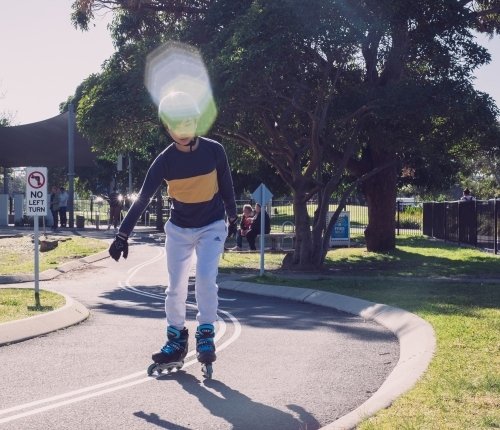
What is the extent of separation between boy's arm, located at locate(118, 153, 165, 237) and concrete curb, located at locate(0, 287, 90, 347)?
8.52 feet

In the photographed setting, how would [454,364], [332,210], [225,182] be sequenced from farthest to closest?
[332,210]
[225,182]
[454,364]

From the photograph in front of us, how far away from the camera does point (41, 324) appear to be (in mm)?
9352

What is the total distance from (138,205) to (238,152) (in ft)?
67.8

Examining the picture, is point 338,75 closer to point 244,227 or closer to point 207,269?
point 244,227

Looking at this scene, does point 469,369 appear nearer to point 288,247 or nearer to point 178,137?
point 178,137

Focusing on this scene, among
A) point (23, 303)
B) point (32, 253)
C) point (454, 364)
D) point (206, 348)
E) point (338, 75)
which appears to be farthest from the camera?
point (32, 253)

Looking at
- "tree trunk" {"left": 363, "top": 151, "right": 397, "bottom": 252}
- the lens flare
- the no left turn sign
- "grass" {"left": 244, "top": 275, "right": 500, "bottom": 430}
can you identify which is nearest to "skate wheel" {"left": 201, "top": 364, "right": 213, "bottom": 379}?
"grass" {"left": 244, "top": 275, "right": 500, "bottom": 430}

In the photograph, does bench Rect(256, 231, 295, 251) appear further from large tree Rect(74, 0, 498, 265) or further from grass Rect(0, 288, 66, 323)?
grass Rect(0, 288, 66, 323)

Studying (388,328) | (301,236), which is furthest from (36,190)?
(301,236)

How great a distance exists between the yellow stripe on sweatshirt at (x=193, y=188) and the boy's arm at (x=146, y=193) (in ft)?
0.39

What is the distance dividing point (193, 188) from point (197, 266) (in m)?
0.64

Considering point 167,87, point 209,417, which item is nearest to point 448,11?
point 167,87

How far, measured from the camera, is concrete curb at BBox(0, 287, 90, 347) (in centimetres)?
862

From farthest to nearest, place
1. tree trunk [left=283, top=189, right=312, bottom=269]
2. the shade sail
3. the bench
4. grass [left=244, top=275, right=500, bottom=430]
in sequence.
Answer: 1. the shade sail
2. the bench
3. tree trunk [left=283, top=189, right=312, bottom=269]
4. grass [left=244, top=275, right=500, bottom=430]
